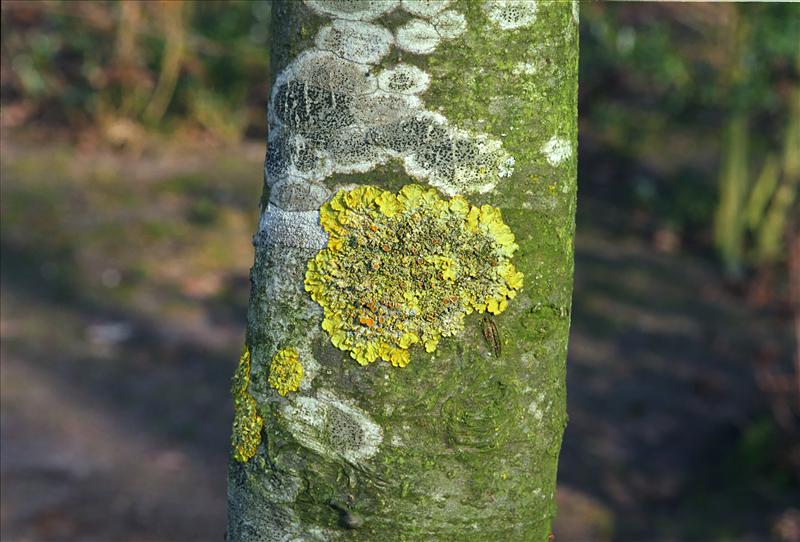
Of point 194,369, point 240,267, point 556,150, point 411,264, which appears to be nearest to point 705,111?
point 240,267

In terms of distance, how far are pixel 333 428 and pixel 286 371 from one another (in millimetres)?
100

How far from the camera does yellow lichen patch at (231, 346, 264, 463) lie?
132 cm

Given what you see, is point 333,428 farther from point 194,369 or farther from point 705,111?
point 705,111

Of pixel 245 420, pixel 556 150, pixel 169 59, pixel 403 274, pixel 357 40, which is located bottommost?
pixel 245 420

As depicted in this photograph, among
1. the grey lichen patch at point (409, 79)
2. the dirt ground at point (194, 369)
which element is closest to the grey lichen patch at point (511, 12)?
Result: the grey lichen patch at point (409, 79)

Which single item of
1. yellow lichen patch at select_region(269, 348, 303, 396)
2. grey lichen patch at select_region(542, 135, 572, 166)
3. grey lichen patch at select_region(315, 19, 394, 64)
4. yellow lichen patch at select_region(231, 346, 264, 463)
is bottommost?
yellow lichen patch at select_region(231, 346, 264, 463)

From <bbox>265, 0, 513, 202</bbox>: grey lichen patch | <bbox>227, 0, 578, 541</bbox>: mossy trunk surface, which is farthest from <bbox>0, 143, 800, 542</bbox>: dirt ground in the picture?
<bbox>265, 0, 513, 202</bbox>: grey lichen patch

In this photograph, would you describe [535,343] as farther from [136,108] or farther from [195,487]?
[136,108]

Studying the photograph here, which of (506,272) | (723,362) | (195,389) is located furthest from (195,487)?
(506,272)

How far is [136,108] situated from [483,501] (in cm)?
799

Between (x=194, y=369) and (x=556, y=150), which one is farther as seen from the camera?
(x=194, y=369)

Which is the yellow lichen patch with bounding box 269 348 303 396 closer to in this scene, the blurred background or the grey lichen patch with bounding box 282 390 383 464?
the grey lichen patch with bounding box 282 390 383 464

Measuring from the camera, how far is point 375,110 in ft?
3.92

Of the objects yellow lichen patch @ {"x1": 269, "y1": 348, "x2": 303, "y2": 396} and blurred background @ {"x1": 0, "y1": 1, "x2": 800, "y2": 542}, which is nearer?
yellow lichen patch @ {"x1": 269, "y1": 348, "x2": 303, "y2": 396}
